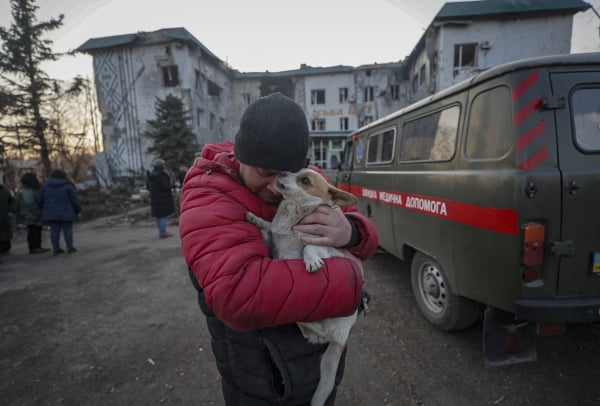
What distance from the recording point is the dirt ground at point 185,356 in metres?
2.41

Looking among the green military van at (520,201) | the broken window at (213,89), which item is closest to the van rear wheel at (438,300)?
the green military van at (520,201)

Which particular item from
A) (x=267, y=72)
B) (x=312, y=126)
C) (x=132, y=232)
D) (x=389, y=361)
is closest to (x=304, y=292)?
(x=389, y=361)

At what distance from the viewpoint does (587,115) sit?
211 cm

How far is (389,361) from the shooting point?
2.79 m

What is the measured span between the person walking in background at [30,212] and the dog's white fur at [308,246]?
319 inches

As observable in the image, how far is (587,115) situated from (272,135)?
96.5 inches

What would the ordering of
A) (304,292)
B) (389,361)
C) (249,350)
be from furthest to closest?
(389,361) < (249,350) < (304,292)

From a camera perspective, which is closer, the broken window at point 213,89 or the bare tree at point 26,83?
the bare tree at point 26,83

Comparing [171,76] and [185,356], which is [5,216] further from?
[171,76]

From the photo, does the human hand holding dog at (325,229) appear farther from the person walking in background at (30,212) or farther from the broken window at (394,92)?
the broken window at (394,92)

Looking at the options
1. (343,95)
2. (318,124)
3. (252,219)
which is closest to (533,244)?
(252,219)

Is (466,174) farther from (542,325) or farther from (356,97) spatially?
(356,97)

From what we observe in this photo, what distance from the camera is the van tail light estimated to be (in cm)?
203

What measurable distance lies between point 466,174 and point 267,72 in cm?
3025
